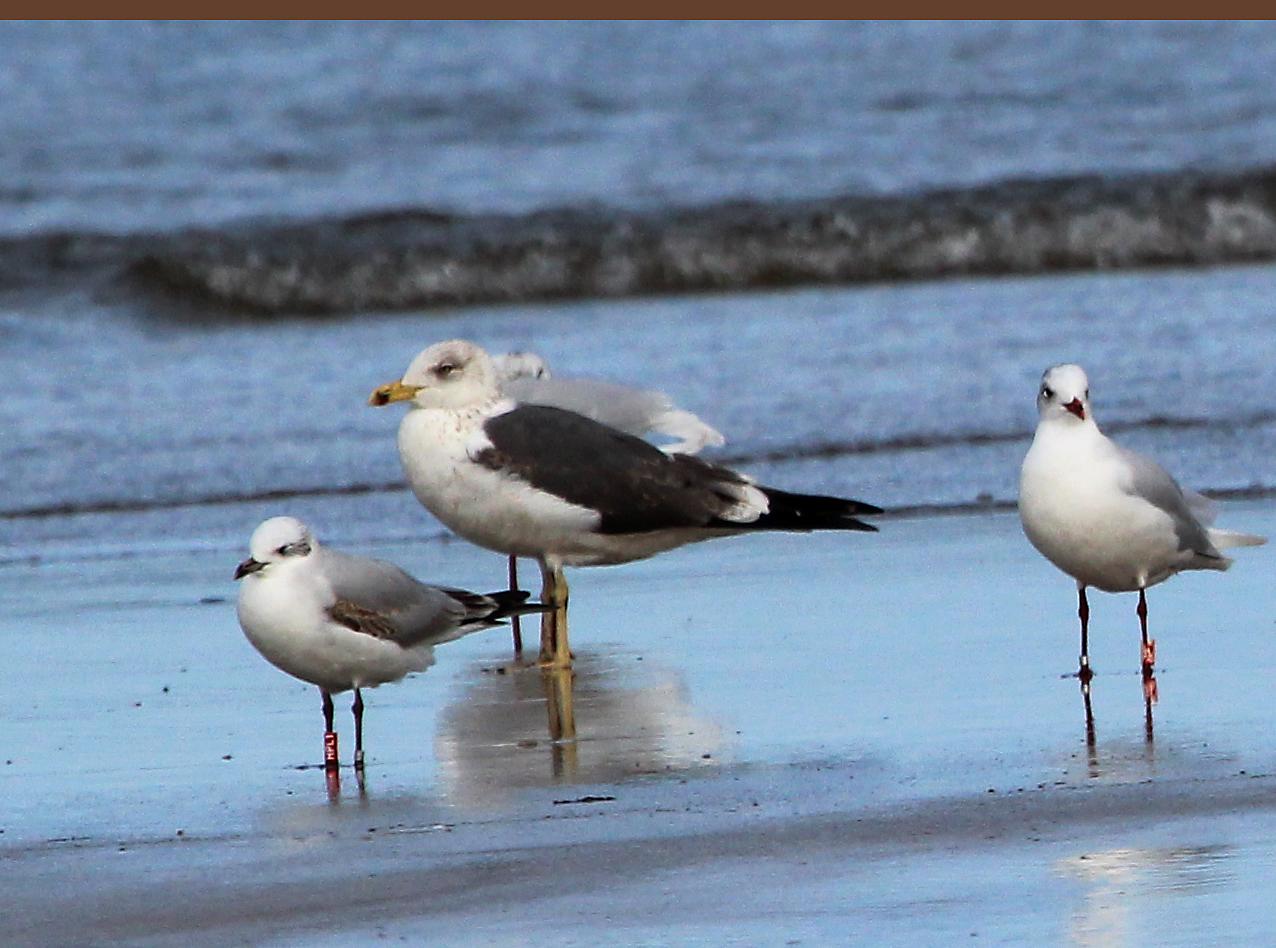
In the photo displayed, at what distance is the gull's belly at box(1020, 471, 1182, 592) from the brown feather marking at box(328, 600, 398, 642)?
4.73 ft

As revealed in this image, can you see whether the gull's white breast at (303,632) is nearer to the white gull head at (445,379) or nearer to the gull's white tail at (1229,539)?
the white gull head at (445,379)

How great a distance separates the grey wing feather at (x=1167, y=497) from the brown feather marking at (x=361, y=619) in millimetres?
1653

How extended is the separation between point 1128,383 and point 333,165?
8960 millimetres

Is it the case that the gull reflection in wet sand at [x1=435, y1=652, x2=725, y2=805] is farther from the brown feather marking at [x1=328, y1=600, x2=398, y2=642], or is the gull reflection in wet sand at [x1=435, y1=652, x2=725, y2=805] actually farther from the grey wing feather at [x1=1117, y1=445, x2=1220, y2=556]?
the grey wing feather at [x1=1117, y1=445, x2=1220, y2=556]

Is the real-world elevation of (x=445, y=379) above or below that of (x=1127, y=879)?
above

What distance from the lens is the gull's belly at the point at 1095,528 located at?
5.64 meters

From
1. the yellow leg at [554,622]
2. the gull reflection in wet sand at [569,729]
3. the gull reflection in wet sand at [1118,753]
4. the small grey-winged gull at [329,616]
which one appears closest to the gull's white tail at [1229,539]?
the gull reflection in wet sand at [1118,753]

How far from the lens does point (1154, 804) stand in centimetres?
443

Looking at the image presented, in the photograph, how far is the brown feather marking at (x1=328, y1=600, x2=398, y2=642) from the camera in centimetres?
522

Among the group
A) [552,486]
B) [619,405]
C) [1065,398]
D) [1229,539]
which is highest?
[619,405]

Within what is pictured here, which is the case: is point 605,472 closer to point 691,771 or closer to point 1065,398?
point 1065,398

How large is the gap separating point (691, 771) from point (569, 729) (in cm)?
57

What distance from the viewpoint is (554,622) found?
19.9 ft

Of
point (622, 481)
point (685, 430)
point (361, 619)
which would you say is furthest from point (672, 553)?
point (361, 619)
